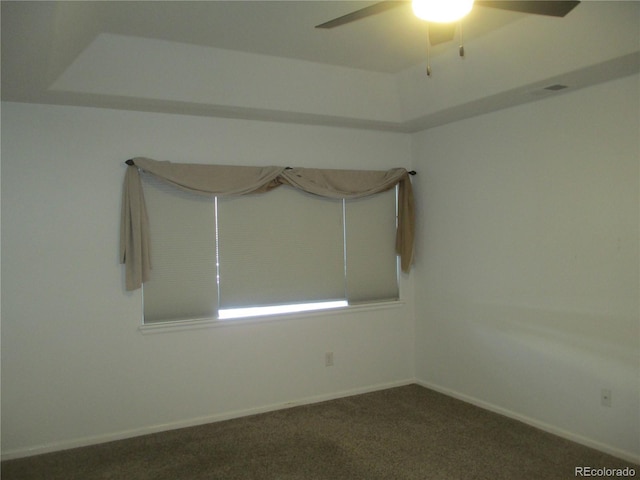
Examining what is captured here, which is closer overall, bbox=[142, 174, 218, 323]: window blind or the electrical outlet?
bbox=[142, 174, 218, 323]: window blind

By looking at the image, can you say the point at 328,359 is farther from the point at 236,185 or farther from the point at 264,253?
the point at 236,185

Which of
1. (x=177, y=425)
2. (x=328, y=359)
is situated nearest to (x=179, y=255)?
(x=177, y=425)

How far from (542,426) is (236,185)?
120 inches

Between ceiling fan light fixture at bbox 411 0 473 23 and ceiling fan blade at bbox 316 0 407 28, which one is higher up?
ceiling fan blade at bbox 316 0 407 28

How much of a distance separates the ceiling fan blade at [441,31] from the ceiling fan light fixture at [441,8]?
1.13 ft

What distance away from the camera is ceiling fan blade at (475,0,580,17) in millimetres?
1873

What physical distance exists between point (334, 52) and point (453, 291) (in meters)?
2.35

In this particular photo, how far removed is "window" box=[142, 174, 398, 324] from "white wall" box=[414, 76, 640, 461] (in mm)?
576

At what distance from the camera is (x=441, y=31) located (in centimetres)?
225

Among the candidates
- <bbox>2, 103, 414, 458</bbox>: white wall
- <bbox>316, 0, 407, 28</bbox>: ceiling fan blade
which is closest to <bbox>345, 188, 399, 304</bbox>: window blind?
<bbox>2, 103, 414, 458</bbox>: white wall

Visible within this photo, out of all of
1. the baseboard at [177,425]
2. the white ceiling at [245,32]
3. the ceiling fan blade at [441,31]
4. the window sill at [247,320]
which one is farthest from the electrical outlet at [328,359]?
the ceiling fan blade at [441,31]

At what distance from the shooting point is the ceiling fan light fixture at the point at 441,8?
Answer: 1.79 meters

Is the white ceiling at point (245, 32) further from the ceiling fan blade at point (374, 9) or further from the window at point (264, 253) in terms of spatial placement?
the window at point (264, 253)

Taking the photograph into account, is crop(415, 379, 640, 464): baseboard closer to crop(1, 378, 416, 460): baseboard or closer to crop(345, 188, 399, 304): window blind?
crop(1, 378, 416, 460): baseboard
